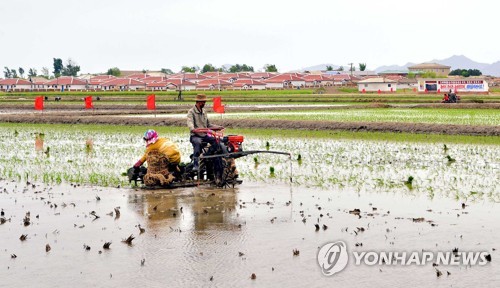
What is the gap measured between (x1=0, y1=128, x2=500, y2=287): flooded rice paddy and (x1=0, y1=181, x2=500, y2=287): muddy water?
2 cm

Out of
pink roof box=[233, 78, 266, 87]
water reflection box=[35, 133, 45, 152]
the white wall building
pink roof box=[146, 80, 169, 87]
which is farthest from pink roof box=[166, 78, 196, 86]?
water reflection box=[35, 133, 45, 152]

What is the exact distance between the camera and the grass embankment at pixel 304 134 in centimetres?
2380

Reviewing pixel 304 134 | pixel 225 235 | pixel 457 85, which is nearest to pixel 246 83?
pixel 457 85

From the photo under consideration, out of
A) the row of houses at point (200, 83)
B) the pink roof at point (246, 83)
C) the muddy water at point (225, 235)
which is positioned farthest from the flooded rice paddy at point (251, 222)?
the pink roof at point (246, 83)

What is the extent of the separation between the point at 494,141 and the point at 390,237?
15.0 m

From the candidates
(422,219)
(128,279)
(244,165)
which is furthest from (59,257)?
(244,165)

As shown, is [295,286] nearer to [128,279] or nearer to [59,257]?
[128,279]

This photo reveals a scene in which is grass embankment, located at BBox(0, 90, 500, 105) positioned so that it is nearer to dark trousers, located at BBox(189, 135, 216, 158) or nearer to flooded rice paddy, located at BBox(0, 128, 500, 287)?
flooded rice paddy, located at BBox(0, 128, 500, 287)

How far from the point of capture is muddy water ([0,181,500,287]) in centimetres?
775

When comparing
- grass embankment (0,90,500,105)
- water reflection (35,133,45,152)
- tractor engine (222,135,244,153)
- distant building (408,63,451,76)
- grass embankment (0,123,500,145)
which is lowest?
grass embankment (0,123,500,145)

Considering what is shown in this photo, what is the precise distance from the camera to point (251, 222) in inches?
417

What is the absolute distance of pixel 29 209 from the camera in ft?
38.8

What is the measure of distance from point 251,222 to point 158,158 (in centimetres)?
341

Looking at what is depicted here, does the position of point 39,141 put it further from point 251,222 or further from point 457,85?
point 457,85
